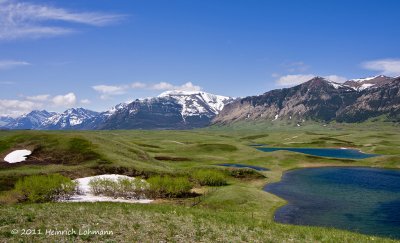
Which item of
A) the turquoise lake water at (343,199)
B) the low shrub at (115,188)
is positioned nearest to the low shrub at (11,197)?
the low shrub at (115,188)

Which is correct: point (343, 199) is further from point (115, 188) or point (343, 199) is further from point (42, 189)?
point (42, 189)

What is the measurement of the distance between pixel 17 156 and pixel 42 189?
121ft

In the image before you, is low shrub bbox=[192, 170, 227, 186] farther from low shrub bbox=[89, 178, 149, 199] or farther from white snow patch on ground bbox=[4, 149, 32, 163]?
white snow patch on ground bbox=[4, 149, 32, 163]

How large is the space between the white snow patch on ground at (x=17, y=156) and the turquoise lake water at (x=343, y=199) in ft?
224

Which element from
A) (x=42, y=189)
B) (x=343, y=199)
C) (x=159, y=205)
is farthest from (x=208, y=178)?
(x=42, y=189)

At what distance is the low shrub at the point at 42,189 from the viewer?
220 ft

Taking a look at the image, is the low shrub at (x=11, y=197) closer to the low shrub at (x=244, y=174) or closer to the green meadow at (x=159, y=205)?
the green meadow at (x=159, y=205)

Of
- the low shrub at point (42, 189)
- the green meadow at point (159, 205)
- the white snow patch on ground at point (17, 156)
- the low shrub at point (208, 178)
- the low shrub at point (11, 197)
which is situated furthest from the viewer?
the white snow patch on ground at point (17, 156)

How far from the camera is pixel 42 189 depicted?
68.1m

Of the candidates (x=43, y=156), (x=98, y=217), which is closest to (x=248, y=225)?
(x=98, y=217)

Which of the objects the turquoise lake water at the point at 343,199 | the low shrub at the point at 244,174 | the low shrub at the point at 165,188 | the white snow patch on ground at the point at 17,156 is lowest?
the turquoise lake water at the point at 343,199

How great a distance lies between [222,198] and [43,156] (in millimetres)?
57075

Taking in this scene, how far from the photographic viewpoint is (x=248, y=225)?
39594 mm

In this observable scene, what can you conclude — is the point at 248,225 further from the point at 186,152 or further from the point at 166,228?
the point at 186,152
